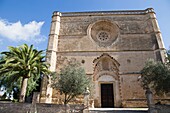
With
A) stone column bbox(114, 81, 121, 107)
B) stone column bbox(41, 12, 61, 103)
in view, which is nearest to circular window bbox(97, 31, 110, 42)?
stone column bbox(41, 12, 61, 103)

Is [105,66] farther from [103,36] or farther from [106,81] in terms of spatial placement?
[103,36]

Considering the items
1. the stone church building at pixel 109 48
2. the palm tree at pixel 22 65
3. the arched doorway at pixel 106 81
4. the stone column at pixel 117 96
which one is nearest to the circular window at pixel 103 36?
the stone church building at pixel 109 48

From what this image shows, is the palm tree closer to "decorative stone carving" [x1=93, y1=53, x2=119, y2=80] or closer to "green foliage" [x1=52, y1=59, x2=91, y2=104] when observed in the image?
"green foliage" [x1=52, y1=59, x2=91, y2=104]

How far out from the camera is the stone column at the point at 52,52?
47.3 ft

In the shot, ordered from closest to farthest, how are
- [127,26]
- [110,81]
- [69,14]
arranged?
1. [110,81]
2. [127,26]
3. [69,14]

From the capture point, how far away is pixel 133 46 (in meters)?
17.0

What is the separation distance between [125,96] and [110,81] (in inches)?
85.7

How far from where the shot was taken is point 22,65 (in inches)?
434

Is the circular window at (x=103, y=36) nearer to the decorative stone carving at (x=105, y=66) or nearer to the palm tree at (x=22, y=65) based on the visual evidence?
the decorative stone carving at (x=105, y=66)

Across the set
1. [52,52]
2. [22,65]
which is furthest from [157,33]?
[22,65]

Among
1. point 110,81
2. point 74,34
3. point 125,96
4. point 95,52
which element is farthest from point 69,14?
point 125,96

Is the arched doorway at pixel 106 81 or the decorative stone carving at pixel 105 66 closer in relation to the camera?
the arched doorway at pixel 106 81

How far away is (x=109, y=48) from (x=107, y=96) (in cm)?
546

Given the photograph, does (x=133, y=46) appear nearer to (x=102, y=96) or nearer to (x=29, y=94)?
(x=102, y=96)
